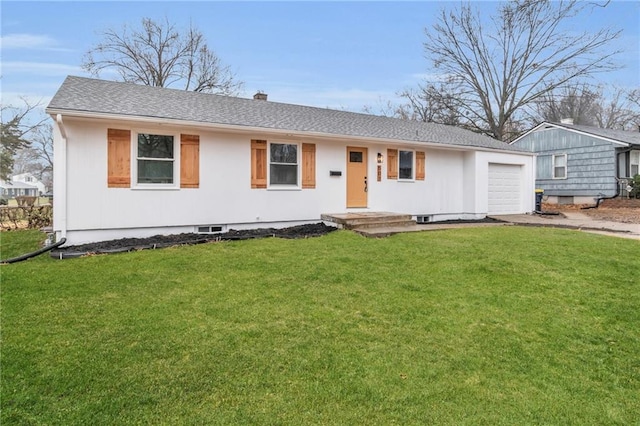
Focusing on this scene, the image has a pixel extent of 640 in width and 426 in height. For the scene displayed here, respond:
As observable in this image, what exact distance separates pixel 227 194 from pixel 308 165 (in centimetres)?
230

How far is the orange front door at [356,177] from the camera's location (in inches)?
418

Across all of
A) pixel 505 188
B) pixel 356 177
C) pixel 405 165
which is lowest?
pixel 505 188

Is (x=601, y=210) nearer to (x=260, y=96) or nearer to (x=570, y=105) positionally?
(x=260, y=96)

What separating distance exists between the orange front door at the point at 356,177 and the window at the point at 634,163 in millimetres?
14679

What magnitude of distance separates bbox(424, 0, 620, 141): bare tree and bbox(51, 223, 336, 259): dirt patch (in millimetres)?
19733

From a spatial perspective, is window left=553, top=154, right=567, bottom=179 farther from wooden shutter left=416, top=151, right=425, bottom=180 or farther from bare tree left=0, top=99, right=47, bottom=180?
bare tree left=0, top=99, right=47, bottom=180

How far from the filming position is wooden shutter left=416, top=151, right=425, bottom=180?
38.1ft

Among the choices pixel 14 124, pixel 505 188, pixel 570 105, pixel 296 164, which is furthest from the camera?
pixel 570 105

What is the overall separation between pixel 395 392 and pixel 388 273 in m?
2.89

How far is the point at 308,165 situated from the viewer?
9.96 meters

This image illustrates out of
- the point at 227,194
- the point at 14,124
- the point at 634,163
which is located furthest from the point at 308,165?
the point at 14,124

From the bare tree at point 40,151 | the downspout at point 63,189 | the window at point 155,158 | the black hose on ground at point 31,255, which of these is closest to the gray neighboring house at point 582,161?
the window at point 155,158

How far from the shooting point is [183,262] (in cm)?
610

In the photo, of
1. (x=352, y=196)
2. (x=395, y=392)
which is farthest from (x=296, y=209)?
(x=395, y=392)
